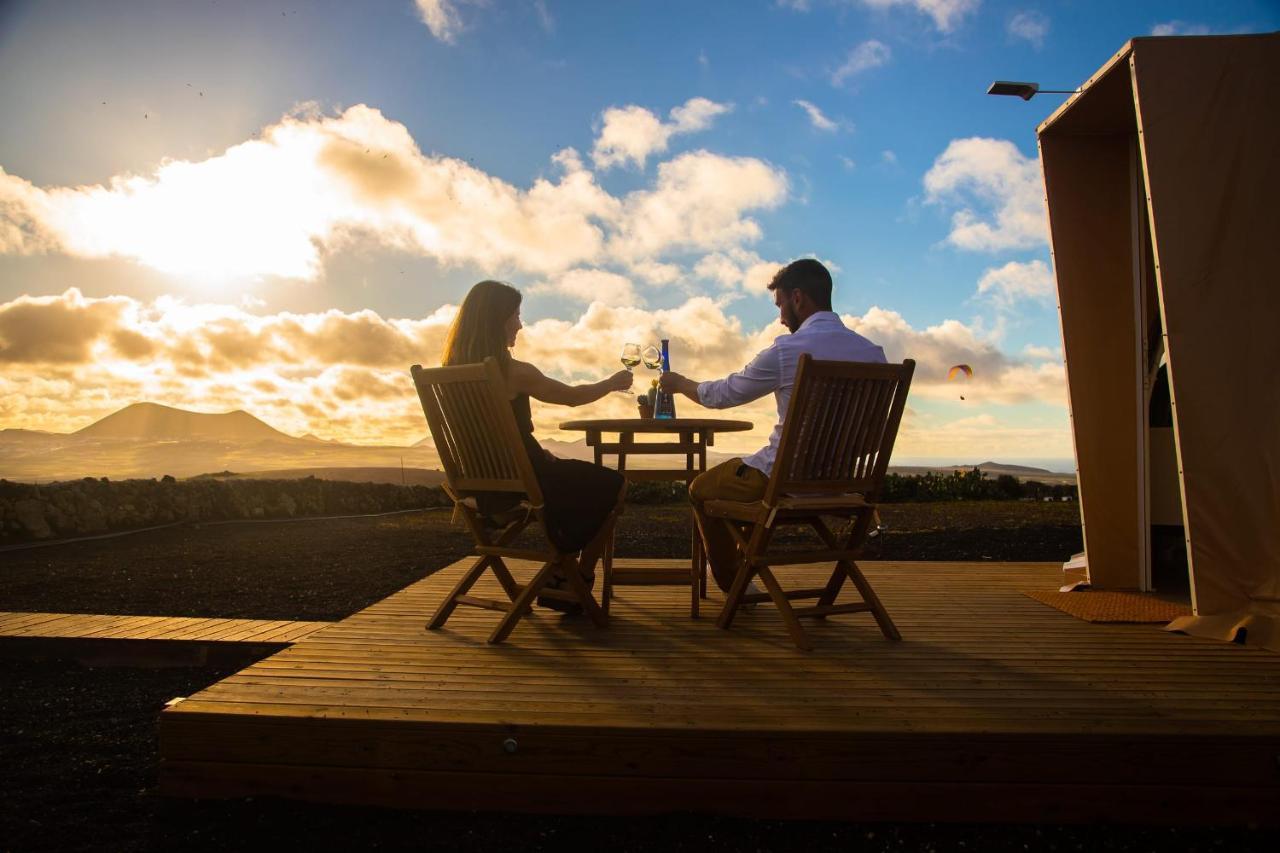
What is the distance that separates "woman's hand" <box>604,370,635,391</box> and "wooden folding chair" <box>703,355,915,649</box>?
66 centimetres

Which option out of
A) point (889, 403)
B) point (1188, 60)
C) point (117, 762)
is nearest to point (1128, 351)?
point (1188, 60)

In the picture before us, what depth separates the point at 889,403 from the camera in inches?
143

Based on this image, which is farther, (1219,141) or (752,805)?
(1219,141)

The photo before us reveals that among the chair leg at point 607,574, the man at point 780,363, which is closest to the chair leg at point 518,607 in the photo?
the chair leg at point 607,574

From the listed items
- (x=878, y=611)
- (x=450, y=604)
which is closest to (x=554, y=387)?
(x=450, y=604)

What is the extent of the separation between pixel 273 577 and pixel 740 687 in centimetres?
505

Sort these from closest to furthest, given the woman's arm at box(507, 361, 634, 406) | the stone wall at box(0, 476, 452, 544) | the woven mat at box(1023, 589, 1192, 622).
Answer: the woman's arm at box(507, 361, 634, 406)
the woven mat at box(1023, 589, 1192, 622)
the stone wall at box(0, 476, 452, 544)

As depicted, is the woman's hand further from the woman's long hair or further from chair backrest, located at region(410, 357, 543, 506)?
chair backrest, located at region(410, 357, 543, 506)

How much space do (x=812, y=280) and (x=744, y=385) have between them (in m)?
0.58

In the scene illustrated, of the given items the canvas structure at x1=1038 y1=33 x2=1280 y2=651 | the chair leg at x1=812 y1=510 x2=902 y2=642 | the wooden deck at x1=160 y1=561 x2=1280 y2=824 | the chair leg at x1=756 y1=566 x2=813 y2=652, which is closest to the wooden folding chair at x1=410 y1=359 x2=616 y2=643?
the wooden deck at x1=160 y1=561 x2=1280 y2=824

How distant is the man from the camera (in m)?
3.69

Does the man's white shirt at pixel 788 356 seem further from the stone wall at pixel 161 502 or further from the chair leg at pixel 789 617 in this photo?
the stone wall at pixel 161 502

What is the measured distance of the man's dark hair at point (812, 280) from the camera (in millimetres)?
3906

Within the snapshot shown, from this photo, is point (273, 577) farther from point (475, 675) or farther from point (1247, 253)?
point (1247, 253)
